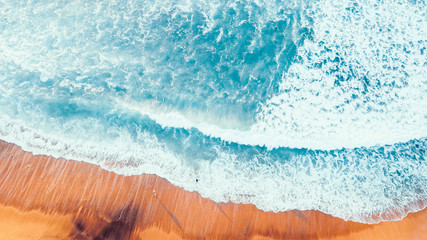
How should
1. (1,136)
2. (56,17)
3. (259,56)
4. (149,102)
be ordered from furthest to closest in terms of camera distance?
(56,17)
(259,56)
(149,102)
(1,136)

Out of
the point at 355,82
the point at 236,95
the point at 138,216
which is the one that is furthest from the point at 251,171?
the point at 355,82

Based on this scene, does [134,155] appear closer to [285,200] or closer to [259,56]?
[285,200]

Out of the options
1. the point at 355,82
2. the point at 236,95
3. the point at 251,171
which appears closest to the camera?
→ the point at 251,171

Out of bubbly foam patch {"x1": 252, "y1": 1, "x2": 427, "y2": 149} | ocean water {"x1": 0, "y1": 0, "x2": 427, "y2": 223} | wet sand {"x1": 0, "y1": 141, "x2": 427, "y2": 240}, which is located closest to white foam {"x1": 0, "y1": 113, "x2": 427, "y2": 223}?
ocean water {"x1": 0, "y1": 0, "x2": 427, "y2": 223}

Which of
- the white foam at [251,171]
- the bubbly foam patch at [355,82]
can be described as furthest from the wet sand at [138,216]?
the bubbly foam patch at [355,82]

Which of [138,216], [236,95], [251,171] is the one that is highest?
[236,95]

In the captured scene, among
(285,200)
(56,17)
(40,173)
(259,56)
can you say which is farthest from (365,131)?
(56,17)

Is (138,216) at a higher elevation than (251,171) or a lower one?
lower

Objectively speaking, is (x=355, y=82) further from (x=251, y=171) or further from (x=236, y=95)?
(x=251, y=171)
